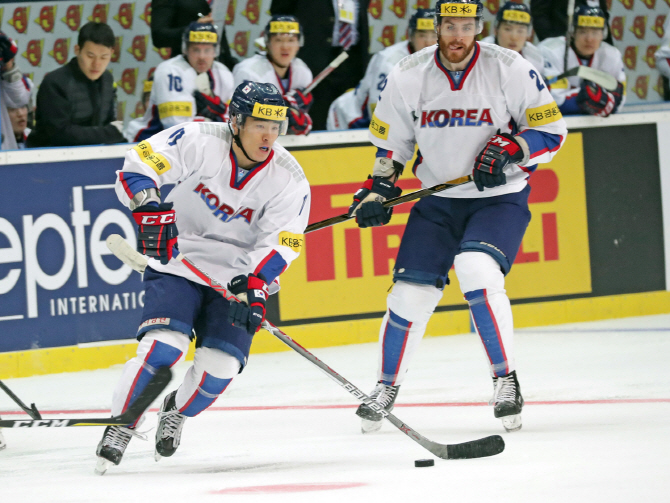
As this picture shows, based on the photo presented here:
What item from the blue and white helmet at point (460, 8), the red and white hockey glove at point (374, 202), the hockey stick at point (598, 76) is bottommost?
the red and white hockey glove at point (374, 202)

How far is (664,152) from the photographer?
6496 mm

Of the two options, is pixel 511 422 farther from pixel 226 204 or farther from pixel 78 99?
pixel 78 99

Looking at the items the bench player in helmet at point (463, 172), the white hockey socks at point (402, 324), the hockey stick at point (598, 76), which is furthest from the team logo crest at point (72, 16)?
the white hockey socks at point (402, 324)

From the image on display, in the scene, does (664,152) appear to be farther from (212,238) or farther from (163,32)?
(212,238)

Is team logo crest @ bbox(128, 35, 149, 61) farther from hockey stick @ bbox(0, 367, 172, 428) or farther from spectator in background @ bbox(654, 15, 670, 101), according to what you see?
hockey stick @ bbox(0, 367, 172, 428)

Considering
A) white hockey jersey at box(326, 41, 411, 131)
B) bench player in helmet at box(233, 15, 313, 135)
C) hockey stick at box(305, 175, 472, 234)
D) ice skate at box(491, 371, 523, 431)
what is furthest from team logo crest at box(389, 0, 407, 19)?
ice skate at box(491, 371, 523, 431)

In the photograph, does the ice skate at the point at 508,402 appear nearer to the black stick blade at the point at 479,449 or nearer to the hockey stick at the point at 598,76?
the black stick blade at the point at 479,449

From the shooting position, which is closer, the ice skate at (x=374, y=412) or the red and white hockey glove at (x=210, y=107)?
the ice skate at (x=374, y=412)

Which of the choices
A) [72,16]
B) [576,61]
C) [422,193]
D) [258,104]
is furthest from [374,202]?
[72,16]

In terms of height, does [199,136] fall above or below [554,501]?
above

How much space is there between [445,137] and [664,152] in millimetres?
3026

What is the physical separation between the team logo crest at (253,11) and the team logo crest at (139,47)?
0.68 meters

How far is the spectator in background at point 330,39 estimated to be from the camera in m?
6.61

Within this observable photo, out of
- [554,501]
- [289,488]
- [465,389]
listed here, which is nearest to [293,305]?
[465,389]
